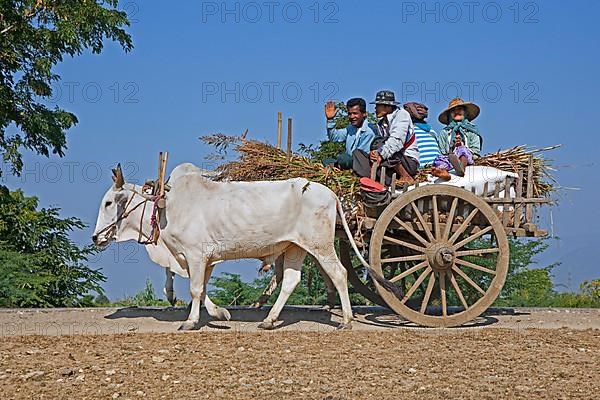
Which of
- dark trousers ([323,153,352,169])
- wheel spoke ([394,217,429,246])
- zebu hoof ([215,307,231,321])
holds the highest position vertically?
dark trousers ([323,153,352,169])

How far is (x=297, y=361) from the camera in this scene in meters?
6.96

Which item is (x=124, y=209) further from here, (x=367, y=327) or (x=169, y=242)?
(x=367, y=327)

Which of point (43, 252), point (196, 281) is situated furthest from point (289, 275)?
→ point (43, 252)

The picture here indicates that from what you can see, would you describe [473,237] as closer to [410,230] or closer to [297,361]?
[410,230]

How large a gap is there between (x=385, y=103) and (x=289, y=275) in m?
2.16

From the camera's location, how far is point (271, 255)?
927 cm

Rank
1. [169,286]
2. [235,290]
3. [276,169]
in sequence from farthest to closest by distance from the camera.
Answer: [235,290] → [169,286] → [276,169]

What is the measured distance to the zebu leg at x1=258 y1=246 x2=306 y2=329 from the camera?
361 inches

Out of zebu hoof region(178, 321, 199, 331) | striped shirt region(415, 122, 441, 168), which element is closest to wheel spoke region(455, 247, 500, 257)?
striped shirt region(415, 122, 441, 168)

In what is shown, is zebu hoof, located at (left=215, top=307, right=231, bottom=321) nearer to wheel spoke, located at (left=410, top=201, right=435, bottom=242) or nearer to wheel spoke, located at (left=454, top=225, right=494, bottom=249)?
wheel spoke, located at (left=410, top=201, right=435, bottom=242)

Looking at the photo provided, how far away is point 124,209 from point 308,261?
4.10 metres

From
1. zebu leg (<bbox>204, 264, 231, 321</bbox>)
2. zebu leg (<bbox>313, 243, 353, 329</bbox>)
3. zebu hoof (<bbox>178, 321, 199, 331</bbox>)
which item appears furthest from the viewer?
zebu leg (<bbox>204, 264, 231, 321</bbox>)

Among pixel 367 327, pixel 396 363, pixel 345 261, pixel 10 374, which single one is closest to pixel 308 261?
pixel 345 261

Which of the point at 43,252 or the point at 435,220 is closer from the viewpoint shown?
the point at 435,220
